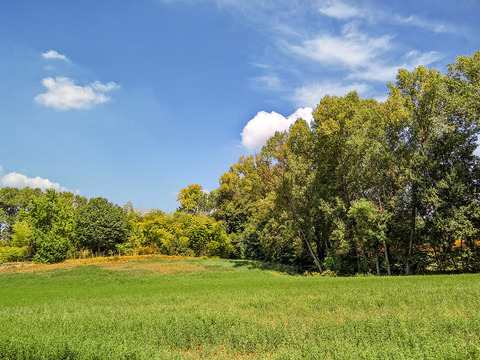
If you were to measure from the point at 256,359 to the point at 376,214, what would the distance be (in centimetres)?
2605

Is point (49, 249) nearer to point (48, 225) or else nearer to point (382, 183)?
point (48, 225)

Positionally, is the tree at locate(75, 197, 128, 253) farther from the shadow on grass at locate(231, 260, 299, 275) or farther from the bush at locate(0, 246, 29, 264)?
the shadow on grass at locate(231, 260, 299, 275)

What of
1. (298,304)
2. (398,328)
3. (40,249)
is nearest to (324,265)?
(298,304)

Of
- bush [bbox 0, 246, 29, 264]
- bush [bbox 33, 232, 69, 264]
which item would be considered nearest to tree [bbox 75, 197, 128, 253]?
bush [bbox 0, 246, 29, 264]

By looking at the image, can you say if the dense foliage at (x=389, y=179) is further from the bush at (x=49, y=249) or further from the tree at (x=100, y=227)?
the tree at (x=100, y=227)

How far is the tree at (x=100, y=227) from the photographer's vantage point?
61.5m

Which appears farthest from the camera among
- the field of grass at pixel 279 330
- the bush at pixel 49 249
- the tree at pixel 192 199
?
the tree at pixel 192 199

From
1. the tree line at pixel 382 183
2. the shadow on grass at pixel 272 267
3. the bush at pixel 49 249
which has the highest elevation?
the tree line at pixel 382 183

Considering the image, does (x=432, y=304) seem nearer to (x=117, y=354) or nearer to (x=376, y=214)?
(x=117, y=354)

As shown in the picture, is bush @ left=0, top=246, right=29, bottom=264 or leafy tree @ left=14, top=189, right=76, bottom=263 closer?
leafy tree @ left=14, top=189, right=76, bottom=263

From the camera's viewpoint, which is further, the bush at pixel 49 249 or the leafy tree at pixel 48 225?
the leafy tree at pixel 48 225

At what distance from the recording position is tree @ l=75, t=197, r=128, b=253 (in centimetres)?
6150

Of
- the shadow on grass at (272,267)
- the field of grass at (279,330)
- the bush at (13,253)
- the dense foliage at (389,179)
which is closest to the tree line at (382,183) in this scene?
the dense foliage at (389,179)

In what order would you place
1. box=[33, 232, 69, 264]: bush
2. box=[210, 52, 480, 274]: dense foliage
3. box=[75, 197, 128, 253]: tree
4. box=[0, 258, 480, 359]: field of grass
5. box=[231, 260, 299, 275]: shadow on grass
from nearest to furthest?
box=[0, 258, 480, 359]: field of grass < box=[210, 52, 480, 274]: dense foliage < box=[231, 260, 299, 275]: shadow on grass < box=[33, 232, 69, 264]: bush < box=[75, 197, 128, 253]: tree
